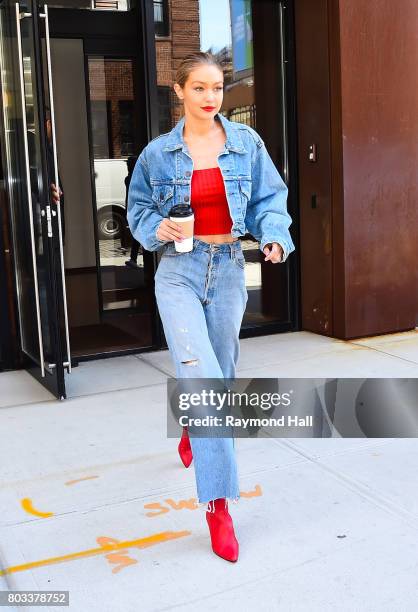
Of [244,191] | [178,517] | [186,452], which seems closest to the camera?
[244,191]

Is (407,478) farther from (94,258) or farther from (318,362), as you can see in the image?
(94,258)

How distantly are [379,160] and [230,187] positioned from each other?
352 centimetres

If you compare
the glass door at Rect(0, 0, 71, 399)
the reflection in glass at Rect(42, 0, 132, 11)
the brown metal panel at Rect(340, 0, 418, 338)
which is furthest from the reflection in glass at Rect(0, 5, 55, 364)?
the brown metal panel at Rect(340, 0, 418, 338)

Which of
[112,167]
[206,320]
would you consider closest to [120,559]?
[206,320]

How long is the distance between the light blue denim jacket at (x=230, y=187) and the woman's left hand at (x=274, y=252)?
16 mm

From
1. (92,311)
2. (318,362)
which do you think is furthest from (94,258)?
(318,362)

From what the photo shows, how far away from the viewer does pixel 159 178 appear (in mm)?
2855

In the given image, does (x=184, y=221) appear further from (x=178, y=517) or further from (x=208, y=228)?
(x=178, y=517)

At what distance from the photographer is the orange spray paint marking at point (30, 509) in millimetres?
3111

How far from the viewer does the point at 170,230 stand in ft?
8.65

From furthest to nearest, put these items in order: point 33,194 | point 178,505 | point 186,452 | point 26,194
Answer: point 26,194 → point 33,194 → point 186,452 → point 178,505

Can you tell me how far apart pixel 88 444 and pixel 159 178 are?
1.72 metres

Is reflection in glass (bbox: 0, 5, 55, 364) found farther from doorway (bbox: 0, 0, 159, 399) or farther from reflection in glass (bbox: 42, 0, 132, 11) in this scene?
reflection in glass (bbox: 42, 0, 132, 11)

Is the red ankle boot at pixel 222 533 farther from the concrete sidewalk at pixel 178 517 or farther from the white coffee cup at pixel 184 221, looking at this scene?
the white coffee cup at pixel 184 221
